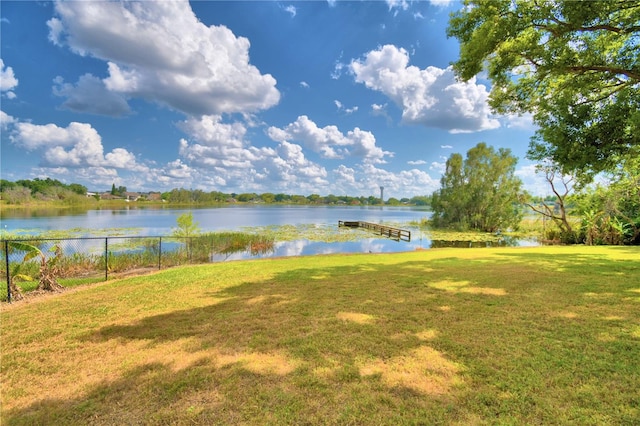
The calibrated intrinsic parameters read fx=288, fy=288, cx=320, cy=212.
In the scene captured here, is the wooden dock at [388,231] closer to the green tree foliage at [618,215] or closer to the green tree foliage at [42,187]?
the green tree foliage at [618,215]

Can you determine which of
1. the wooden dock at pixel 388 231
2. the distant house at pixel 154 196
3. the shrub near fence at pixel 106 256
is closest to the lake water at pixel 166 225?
the wooden dock at pixel 388 231

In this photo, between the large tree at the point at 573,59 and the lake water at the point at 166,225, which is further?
the lake water at the point at 166,225

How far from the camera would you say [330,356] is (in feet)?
11.9

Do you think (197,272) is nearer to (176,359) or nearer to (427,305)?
(176,359)

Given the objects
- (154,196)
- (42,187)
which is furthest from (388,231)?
(154,196)

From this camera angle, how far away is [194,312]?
5453 millimetres

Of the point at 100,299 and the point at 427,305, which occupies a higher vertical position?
the point at 427,305

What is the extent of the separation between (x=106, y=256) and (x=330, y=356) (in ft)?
28.1

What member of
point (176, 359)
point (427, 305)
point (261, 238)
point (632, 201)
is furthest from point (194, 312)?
point (632, 201)

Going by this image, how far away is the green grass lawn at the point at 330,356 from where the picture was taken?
2.66m

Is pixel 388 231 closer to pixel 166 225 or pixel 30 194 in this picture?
pixel 166 225

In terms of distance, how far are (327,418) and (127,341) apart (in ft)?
11.1

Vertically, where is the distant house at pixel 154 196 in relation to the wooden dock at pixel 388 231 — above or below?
above

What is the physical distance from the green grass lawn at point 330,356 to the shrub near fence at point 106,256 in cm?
285
